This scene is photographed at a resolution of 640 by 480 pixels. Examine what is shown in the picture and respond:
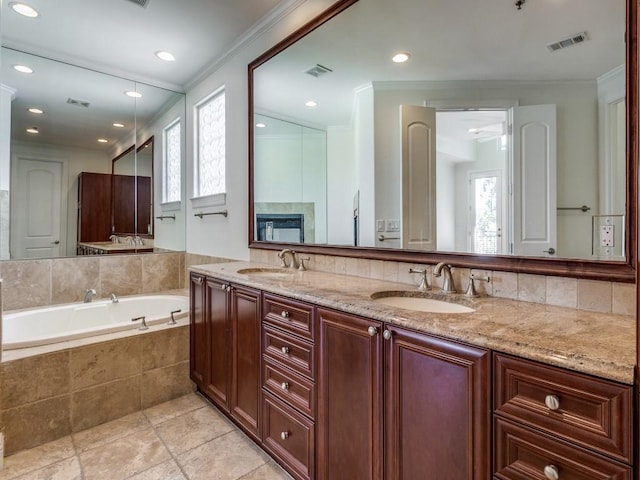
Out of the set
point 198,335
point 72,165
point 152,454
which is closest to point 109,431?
point 152,454

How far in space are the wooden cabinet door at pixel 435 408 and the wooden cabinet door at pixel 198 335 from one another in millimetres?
1483

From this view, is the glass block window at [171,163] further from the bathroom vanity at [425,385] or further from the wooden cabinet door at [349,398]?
the wooden cabinet door at [349,398]

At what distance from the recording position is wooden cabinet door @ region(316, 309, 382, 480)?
117cm

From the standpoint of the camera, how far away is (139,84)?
11.2ft

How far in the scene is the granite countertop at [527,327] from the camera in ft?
2.44

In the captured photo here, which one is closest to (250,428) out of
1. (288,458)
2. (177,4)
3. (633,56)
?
(288,458)

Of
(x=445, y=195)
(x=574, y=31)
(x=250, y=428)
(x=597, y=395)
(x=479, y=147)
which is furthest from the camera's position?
(x=250, y=428)

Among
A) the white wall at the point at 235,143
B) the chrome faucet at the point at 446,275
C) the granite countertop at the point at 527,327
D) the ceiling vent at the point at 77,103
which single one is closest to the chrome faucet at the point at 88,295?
the white wall at the point at 235,143

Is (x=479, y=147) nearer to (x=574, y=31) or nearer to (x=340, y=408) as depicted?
(x=574, y=31)

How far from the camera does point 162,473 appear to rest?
167 cm

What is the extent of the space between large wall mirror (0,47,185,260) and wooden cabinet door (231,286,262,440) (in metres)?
2.13

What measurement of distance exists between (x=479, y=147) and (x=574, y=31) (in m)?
0.48

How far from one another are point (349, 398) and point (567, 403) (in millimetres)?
706

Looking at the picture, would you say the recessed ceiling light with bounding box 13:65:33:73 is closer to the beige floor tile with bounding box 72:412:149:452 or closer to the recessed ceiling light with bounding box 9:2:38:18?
the recessed ceiling light with bounding box 9:2:38:18
